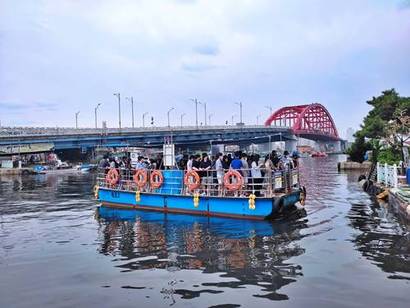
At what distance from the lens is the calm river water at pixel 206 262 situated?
27.4 ft

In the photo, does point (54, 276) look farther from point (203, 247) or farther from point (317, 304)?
point (317, 304)

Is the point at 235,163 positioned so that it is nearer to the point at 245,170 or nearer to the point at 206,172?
the point at 245,170

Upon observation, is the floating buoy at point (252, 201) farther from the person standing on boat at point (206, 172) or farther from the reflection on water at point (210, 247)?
the person standing on boat at point (206, 172)

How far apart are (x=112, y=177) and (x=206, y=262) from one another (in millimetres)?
11277

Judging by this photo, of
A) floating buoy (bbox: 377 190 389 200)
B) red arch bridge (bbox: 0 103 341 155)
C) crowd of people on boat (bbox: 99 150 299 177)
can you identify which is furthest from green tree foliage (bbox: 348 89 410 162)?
crowd of people on boat (bbox: 99 150 299 177)

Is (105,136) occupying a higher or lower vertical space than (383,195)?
higher

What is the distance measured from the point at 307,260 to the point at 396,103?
4030 cm

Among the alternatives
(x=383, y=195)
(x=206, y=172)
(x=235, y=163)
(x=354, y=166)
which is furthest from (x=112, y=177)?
(x=354, y=166)

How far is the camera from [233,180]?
638 inches

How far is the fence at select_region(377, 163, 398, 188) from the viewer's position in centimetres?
2016

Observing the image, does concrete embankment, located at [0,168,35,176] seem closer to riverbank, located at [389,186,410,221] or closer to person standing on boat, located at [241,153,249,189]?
person standing on boat, located at [241,153,249,189]

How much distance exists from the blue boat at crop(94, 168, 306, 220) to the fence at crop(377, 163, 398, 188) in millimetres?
4623

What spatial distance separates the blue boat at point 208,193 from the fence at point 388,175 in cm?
462

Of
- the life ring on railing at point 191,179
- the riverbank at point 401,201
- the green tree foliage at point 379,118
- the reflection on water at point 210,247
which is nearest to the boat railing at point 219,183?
the life ring on railing at point 191,179
